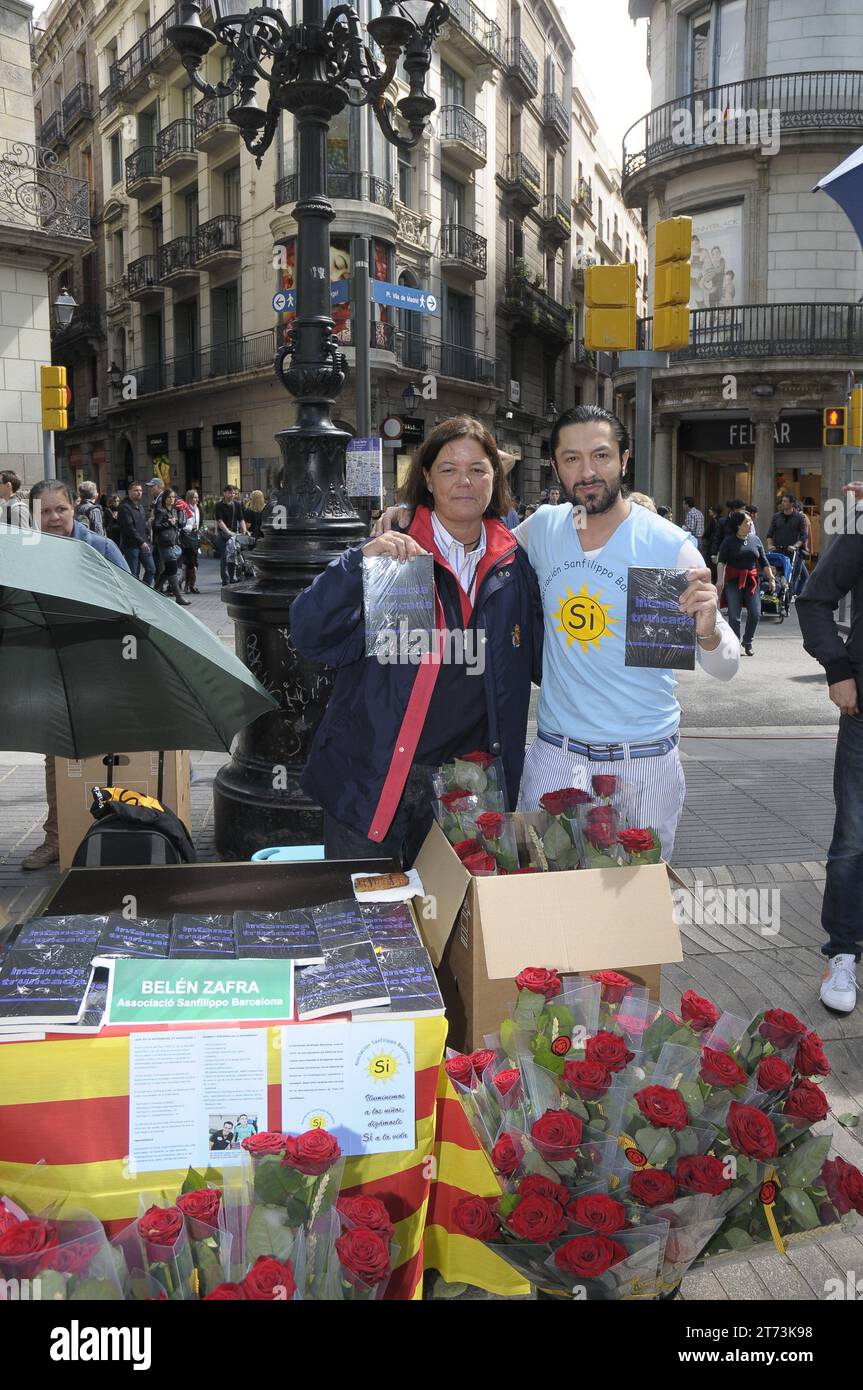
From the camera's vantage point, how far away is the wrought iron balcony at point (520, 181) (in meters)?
35.8

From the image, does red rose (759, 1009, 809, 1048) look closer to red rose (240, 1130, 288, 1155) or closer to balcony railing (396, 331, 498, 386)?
red rose (240, 1130, 288, 1155)

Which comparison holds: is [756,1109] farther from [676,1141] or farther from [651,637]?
[651,637]

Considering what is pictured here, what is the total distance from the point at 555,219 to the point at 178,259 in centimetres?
1635

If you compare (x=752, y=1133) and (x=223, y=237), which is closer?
(x=752, y=1133)

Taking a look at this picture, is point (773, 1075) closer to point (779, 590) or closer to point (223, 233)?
point (779, 590)

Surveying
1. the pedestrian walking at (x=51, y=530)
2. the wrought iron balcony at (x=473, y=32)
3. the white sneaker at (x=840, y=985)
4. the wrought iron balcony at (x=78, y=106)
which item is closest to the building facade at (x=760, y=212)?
the wrought iron balcony at (x=473, y=32)

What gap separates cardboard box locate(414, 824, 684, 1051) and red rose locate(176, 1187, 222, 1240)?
71 cm

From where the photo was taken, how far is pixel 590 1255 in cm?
147

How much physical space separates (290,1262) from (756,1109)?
0.72 meters

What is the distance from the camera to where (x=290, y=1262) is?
4.72ft

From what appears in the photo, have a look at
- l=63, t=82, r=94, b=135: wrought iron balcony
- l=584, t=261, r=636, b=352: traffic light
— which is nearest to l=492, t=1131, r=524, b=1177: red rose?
l=584, t=261, r=636, b=352: traffic light

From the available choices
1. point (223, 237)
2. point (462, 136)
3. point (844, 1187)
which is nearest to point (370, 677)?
point (844, 1187)

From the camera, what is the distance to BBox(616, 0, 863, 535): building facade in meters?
24.0
